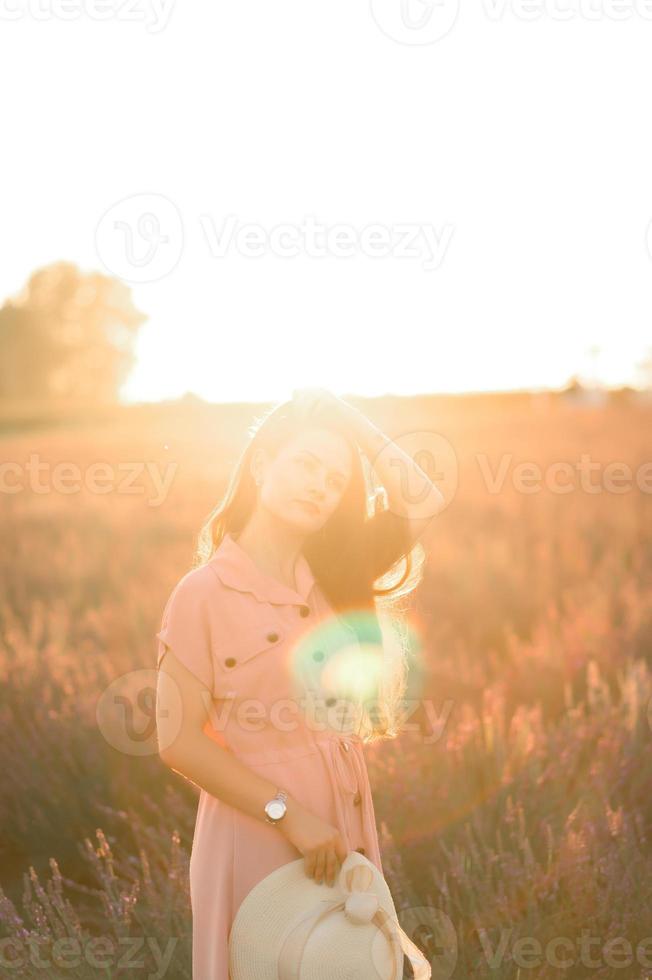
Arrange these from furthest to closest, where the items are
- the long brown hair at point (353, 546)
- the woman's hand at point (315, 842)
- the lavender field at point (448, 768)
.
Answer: the lavender field at point (448, 768) < the long brown hair at point (353, 546) < the woman's hand at point (315, 842)

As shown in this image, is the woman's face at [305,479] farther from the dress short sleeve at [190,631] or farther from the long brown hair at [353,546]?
the dress short sleeve at [190,631]

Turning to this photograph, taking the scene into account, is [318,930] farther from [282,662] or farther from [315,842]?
[282,662]

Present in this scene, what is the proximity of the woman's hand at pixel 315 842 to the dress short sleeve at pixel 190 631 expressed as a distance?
305mm

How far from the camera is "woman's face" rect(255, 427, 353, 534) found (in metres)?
2.07

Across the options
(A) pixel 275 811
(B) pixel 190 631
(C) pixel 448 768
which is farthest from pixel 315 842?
(C) pixel 448 768

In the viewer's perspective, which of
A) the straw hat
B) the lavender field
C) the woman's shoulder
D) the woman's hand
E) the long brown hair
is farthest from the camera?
the lavender field

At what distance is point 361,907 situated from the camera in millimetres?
1739

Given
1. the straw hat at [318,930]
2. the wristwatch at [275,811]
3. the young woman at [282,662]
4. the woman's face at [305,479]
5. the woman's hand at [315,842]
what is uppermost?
the woman's face at [305,479]

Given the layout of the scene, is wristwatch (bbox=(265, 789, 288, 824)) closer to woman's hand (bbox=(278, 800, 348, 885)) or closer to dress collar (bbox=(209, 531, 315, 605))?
woman's hand (bbox=(278, 800, 348, 885))

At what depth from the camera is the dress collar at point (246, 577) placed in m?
2.01

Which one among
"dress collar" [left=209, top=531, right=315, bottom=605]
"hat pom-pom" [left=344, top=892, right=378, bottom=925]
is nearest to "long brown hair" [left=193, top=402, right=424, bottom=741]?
"dress collar" [left=209, top=531, right=315, bottom=605]

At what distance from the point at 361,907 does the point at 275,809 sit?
0.24 meters

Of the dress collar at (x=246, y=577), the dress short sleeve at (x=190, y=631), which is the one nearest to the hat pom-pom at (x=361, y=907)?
the dress short sleeve at (x=190, y=631)

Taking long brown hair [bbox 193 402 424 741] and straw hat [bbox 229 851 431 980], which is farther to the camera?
long brown hair [bbox 193 402 424 741]
